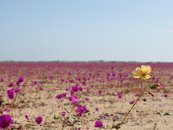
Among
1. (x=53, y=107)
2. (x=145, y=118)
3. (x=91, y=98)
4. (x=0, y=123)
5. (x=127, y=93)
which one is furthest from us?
(x=127, y=93)

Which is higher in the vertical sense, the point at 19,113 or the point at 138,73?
the point at 138,73

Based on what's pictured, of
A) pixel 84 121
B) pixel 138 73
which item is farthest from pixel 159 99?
pixel 138 73

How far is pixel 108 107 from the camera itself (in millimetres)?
8617

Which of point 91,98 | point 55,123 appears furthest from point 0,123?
point 91,98

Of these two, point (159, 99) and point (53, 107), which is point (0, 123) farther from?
point (159, 99)

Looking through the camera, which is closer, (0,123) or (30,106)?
(0,123)

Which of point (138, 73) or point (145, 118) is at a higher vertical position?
point (138, 73)

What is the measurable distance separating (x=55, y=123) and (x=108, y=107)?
224cm

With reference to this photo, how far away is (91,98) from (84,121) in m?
3.56

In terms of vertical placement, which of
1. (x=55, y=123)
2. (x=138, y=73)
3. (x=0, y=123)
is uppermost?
(x=138, y=73)

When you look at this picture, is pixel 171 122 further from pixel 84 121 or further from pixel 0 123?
pixel 0 123

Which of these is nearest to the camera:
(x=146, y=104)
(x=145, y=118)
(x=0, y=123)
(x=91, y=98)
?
(x=0, y=123)

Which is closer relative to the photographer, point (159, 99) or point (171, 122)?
point (171, 122)

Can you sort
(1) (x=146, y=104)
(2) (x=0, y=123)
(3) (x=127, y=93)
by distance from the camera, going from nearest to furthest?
(2) (x=0, y=123) < (1) (x=146, y=104) < (3) (x=127, y=93)
